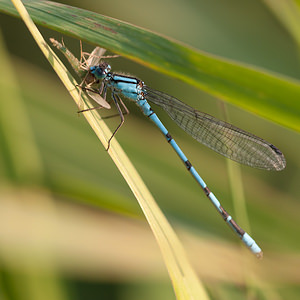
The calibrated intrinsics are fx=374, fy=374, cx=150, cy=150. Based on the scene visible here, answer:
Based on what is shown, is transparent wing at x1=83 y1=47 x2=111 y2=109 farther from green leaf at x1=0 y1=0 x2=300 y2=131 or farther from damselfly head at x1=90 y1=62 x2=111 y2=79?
green leaf at x1=0 y1=0 x2=300 y2=131

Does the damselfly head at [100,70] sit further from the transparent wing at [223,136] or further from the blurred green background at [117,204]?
A: the blurred green background at [117,204]

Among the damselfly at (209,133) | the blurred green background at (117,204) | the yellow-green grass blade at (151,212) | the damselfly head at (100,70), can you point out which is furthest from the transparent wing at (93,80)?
the blurred green background at (117,204)

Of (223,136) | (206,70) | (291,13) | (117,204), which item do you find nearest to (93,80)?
(117,204)

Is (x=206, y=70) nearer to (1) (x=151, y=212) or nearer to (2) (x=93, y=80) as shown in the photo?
(1) (x=151, y=212)

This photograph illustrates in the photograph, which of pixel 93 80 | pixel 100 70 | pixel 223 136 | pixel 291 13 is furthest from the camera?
pixel 223 136

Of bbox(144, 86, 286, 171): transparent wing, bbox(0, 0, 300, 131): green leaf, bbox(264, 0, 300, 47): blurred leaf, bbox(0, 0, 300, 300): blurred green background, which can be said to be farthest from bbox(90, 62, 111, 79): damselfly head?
bbox(264, 0, 300, 47): blurred leaf

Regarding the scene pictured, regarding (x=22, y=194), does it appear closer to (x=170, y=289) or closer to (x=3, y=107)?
(x=3, y=107)
